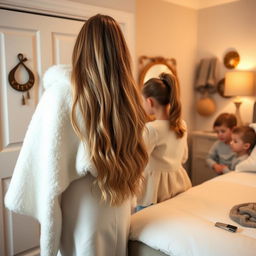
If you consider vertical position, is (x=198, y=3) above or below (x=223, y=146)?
above

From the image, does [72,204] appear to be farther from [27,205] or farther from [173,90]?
[173,90]

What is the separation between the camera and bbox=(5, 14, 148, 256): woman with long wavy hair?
1086mm

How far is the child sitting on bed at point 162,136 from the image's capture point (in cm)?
172

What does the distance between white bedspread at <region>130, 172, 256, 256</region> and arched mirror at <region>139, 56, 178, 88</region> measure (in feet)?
5.22

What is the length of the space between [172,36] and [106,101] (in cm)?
260

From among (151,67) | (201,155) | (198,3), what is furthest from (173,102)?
(198,3)

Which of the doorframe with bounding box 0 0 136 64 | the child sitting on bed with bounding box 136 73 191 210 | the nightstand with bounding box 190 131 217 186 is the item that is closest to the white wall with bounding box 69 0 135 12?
the doorframe with bounding box 0 0 136 64

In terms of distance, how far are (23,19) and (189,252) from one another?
1.67 meters

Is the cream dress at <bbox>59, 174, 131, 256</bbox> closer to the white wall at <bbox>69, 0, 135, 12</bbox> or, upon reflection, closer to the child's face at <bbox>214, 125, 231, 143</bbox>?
the white wall at <bbox>69, 0, 135, 12</bbox>

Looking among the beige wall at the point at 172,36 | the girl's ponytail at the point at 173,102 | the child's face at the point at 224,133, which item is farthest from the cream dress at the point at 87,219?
the beige wall at the point at 172,36

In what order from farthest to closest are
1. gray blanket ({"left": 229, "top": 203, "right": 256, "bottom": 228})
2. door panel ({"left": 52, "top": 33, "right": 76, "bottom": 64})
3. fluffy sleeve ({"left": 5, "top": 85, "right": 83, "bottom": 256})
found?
door panel ({"left": 52, "top": 33, "right": 76, "bottom": 64}) < gray blanket ({"left": 229, "top": 203, "right": 256, "bottom": 228}) < fluffy sleeve ({"left": 5, "top": 85, "right": 83, "bottom": 256})

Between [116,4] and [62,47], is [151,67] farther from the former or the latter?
[62,47]

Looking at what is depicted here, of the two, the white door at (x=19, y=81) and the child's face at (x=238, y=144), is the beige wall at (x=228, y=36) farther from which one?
the white door at (x=19, y=81)

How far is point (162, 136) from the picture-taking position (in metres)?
1.70
